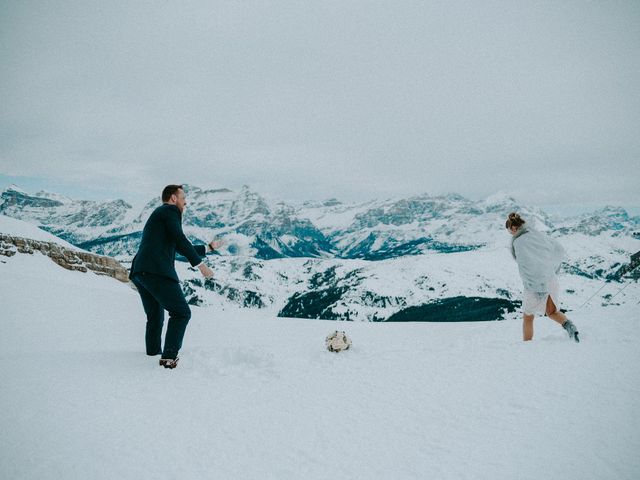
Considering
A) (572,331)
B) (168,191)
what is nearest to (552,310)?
(572,331)

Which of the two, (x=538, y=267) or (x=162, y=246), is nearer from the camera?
(x=162, y=246)

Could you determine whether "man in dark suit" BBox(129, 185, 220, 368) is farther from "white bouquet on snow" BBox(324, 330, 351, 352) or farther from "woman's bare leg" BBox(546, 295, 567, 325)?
"woman's bare leg" BBox(546, 295, 567, 325)

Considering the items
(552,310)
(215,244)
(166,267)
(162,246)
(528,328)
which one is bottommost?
(528,328)

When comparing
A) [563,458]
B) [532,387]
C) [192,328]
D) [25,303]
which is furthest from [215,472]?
[25,303]

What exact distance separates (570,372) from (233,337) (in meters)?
8.91

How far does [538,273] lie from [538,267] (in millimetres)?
127

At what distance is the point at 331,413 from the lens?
3.96 m

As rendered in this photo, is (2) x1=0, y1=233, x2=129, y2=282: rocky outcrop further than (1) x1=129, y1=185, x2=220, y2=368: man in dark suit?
Yes

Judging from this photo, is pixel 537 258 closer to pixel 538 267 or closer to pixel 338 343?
pixel 538 267

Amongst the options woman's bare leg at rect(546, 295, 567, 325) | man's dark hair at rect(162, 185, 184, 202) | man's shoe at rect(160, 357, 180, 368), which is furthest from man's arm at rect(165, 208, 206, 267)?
woman's bare leg at rect(546, 295, 567, 325)

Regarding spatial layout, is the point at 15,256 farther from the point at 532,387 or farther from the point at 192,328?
the point at 532,387

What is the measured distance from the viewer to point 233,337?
1084cm

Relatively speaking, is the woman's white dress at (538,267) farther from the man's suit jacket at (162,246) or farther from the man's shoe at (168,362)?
the man's shoe at (168,362)

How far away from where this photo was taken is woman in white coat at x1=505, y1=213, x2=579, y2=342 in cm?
686
